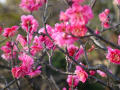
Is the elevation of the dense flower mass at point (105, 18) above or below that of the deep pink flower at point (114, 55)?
above

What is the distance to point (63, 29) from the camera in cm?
135

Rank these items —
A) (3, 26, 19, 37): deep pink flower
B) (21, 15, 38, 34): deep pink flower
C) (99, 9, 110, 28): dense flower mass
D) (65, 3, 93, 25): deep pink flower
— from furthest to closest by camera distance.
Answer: (99, 9, 110, 28): dense flower mass
(3, 26, 19, 37): deep pink flower
(21, 15, 38, 34): deep pink flower
(65, 3, 93, 25): deep pink flower

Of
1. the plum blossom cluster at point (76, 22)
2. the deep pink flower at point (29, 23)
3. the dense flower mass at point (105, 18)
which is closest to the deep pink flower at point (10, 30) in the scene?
the deep pink flower at point (29, 23)

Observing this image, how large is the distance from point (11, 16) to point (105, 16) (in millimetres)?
9079

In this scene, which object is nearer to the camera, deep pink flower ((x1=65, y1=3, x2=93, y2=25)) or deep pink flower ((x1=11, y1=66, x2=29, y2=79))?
deep pink flower ((x1=65, y1=3, x2=93, y2=25))

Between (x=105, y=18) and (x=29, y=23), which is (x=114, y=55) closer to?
(x=29, y=23)

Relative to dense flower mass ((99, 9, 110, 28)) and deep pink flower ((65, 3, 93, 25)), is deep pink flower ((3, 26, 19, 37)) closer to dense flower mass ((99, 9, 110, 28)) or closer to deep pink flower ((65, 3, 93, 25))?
deep pink flower ((65, 3, 93, 25))

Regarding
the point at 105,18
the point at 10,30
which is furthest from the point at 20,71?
the point at 105,18

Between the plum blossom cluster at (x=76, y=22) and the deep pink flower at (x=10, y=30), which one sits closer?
the plum blossom cluster at (x=76, y=22)

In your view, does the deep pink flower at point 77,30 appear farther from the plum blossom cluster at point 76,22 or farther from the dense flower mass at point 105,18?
the dense flower mass at point 105,18

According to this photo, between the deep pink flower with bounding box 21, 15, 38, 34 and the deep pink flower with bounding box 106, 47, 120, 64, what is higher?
the deep pink flower with bounding box 21, 15, 38, 34

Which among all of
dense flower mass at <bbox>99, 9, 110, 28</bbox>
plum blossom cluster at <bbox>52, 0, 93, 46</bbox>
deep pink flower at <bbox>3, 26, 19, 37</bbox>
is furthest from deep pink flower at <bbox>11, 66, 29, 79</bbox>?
dense flower mass at <bbox>99, 9, 110, 28</bbox>

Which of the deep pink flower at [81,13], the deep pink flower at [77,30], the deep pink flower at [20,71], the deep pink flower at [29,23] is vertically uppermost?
the deep pink flower at [29,23]

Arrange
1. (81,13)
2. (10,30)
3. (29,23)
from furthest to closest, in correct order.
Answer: (10,30), (29,23), (81,13)
